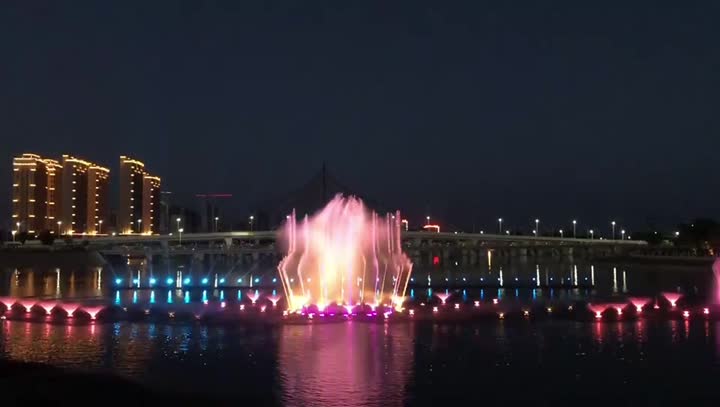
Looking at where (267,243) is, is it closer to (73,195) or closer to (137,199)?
(73,195)

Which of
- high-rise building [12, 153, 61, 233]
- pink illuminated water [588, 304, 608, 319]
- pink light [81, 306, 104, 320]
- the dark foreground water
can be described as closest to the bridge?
high-rise building [12, 153, 61, 233]

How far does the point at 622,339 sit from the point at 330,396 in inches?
417

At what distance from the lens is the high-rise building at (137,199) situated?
170 m

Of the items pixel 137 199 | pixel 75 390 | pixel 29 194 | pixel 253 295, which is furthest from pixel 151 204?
pixel 75 390

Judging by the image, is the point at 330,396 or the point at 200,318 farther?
the point at 200,318

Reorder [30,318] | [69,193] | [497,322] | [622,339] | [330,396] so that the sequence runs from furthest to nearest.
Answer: [69,193] → [30,318] → [497,322] → [622,339] → [330,396]

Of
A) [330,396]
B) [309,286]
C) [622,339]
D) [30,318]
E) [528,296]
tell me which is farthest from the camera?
[528,296]

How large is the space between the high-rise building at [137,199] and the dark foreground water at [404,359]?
148m

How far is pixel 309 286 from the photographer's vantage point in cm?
3366

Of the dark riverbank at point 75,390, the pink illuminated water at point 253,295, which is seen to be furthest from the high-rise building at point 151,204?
the dark riverbank at point 75,390

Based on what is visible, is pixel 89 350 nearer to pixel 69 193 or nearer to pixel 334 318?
pixel 334 318

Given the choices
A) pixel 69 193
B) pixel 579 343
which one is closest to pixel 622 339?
pixel 579 343

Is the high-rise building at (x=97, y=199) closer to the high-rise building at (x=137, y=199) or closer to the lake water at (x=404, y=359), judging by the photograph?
the high-rise building at (x=137, y=199)

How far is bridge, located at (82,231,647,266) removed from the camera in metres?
92.1
